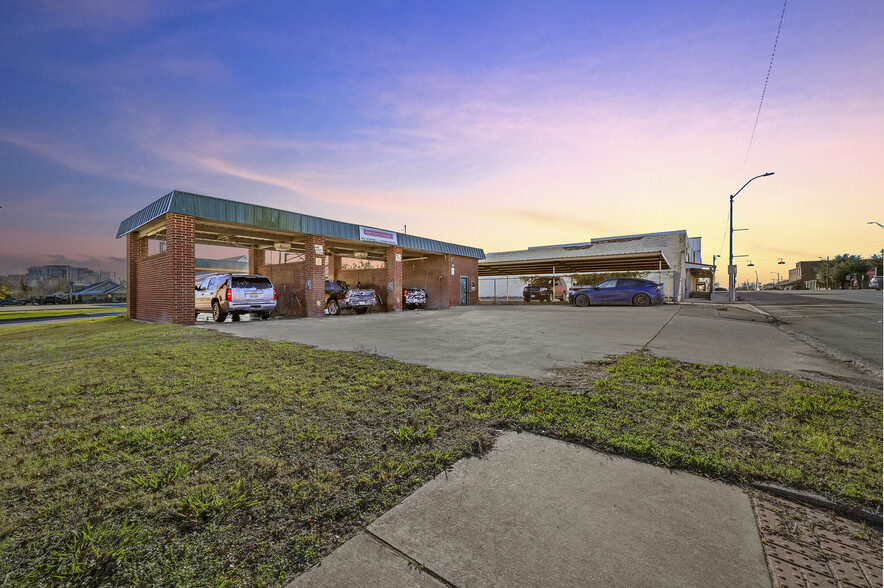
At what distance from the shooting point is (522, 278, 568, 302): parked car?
29938 millimetres

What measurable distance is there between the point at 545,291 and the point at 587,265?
4260 millimetres

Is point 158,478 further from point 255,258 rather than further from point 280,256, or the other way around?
point 280,256

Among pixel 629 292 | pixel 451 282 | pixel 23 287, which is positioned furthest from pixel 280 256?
pixel 23 287

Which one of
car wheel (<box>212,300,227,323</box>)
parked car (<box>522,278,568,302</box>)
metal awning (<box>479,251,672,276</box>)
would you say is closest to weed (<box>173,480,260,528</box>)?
car wheel (<box>212,300,227,323</box>)

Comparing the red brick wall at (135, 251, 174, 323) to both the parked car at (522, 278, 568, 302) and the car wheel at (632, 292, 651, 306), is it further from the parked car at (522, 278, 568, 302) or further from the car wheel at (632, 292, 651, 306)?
the parked car at (522, 278, 568, 302)

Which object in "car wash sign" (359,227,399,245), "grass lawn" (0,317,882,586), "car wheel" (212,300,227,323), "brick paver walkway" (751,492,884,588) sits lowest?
"brick paver walkway" (751,492,884,588)

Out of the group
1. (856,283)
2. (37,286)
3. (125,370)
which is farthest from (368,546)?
(37,286)

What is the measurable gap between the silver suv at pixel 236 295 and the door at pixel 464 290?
13808 millimetres

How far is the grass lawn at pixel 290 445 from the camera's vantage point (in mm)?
1809

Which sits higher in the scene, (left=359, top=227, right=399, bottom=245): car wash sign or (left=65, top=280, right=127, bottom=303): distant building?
(left=359, top=227, right=399, bottom=245): car wash sign

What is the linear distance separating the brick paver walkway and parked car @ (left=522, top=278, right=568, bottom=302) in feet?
93.7

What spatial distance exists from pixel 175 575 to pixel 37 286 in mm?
114608

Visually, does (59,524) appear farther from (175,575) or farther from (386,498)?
(386,498)

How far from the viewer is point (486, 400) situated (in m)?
3.92
